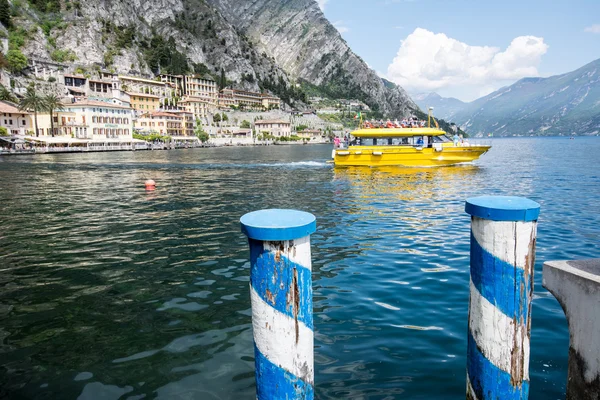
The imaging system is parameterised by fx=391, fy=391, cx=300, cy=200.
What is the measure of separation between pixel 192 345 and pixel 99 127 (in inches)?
3536

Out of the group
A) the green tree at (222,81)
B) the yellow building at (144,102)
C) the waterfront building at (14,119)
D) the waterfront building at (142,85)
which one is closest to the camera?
the waterfront building at (14,119)

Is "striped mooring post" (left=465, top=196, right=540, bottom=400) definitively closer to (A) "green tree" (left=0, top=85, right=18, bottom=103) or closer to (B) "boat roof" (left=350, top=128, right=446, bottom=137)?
(B) "boat roof" (left=350, top=128, right=446, bottom=137)

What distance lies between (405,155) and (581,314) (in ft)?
109

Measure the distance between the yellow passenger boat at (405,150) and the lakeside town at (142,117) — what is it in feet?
181

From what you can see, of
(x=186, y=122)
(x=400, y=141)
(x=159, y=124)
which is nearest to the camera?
(x=400, y=141)

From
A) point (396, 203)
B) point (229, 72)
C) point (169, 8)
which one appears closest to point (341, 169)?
point (396, 203)

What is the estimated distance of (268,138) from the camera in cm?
13425

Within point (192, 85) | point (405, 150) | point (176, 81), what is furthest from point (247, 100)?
point (405, 150)

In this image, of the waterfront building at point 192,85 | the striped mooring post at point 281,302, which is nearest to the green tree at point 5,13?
the waterfront building at point 192,85

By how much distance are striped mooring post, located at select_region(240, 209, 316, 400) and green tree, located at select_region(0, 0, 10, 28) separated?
5322 inches

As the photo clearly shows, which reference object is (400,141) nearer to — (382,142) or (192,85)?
(382,142)

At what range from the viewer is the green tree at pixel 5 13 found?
102 metres

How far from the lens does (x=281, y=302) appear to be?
250 centimetres

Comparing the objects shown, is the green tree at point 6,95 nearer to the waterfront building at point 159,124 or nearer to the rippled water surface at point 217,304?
the waterfront building at point 159,124
